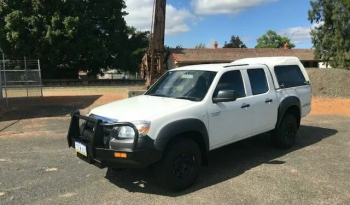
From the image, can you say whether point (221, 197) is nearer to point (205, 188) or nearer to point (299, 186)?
point (205, 188)

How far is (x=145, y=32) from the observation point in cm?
4228

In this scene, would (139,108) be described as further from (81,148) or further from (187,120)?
(81,148)

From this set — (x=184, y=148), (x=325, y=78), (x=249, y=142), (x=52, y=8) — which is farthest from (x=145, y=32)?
(x=184, y=148)

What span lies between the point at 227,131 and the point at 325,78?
1697 centimetres

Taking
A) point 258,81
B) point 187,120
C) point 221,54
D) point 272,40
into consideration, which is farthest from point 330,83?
point 272,40

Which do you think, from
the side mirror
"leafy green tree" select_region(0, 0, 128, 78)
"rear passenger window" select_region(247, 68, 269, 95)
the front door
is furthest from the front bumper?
"leafy green tree" select_region(0, 0, 128, 78)

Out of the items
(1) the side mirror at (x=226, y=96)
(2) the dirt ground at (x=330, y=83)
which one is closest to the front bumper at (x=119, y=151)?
(1) the side mirror at (x=226, y=96)

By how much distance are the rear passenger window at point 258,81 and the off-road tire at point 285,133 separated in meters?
0.93

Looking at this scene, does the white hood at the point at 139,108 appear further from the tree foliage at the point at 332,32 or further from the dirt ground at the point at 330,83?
the tree foliage at the point at 332,32

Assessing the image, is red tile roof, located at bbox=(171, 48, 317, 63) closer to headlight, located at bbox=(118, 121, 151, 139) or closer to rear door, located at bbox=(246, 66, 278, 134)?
rear door, located at bbox=(246, 66, 278, 134)

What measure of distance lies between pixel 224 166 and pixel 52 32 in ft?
97.2

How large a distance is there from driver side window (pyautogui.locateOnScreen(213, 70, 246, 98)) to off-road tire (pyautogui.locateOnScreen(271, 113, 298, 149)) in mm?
1432

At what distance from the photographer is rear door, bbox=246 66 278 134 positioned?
5940mm

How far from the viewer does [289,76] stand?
279 inches
